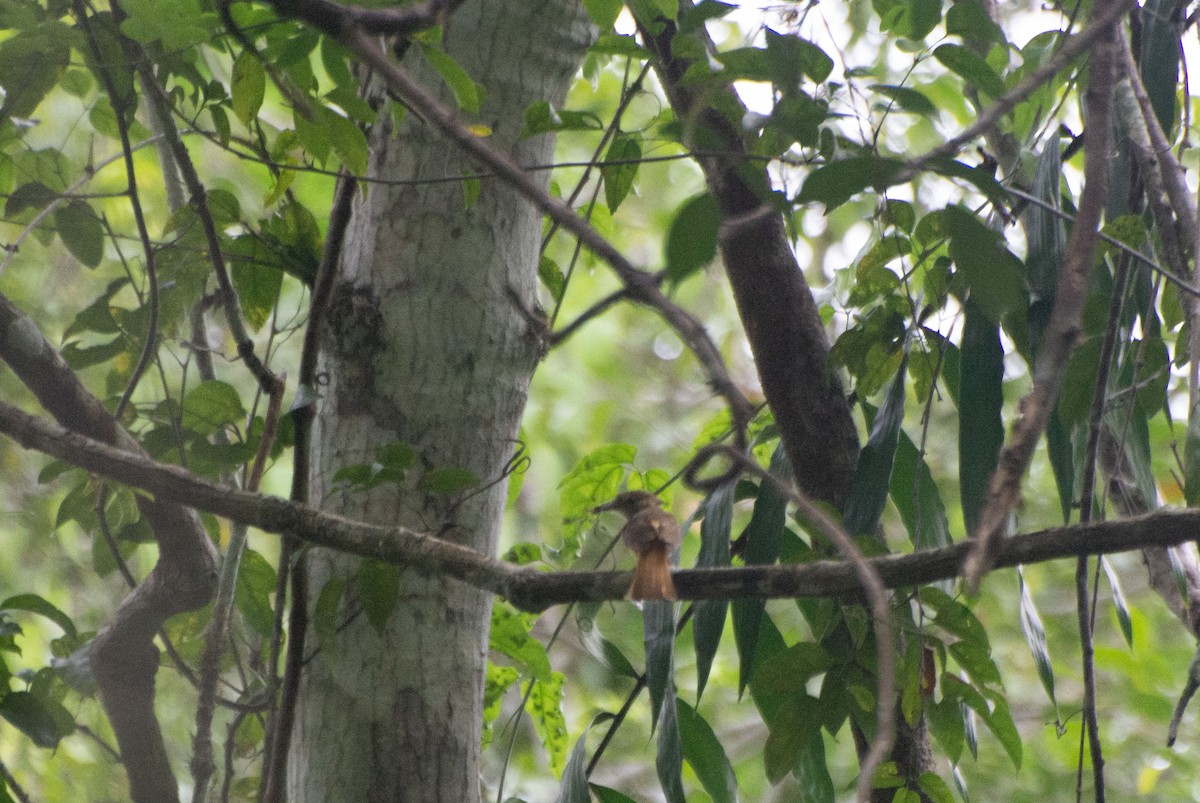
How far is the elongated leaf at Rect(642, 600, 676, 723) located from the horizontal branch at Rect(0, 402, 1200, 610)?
30 cm

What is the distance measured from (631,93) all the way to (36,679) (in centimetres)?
94

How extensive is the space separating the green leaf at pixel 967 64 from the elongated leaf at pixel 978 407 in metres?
0.20

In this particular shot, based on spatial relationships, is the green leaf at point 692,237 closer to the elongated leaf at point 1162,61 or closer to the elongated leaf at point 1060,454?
the elongated leaf at point 1060,454

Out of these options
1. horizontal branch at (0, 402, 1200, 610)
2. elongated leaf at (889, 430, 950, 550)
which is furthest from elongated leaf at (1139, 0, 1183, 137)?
horizontal branch at (0, 402, 1200, 610)

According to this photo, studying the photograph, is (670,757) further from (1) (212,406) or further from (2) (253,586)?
(1) (212,406)

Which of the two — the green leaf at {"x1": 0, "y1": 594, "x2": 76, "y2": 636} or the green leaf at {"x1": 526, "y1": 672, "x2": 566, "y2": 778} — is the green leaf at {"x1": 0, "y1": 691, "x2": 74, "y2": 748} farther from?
the green leaf at {"x1": 526, "y1": 672, "x2": 566, "y2": 778}

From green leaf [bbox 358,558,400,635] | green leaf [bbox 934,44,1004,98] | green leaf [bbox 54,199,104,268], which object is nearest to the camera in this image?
green leaf [bbox 358,558,400,635]

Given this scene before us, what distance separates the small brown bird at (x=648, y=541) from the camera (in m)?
0.61

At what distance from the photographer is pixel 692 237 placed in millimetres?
469

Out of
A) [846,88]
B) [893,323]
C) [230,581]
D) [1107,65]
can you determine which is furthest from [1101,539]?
[230,581]

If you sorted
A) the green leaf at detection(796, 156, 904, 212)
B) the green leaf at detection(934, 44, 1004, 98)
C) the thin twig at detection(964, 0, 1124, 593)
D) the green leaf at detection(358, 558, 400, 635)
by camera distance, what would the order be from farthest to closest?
1. the green leaf at detection(934, 44, 1004, 98)
2. the green leaf at detection(358, 558, 400, 635)
3. the green leaf at detection(796, 156, 904, 212)
4. the thin twig at detection(964, 0, 1124, 593)

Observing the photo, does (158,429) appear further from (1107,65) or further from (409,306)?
(1107,65)

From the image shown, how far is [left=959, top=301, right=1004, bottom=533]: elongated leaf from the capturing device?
0.88 m

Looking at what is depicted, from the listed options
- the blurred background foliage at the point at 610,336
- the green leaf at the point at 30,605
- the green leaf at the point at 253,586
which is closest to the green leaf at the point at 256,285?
the blurred background foliage at the point at 610,336
